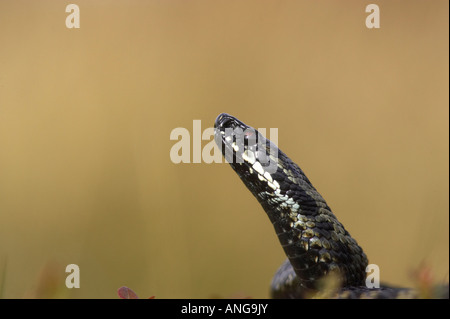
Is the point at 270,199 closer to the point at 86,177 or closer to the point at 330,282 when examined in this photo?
the point at 330,282

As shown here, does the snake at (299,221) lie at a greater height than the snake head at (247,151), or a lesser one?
lesser

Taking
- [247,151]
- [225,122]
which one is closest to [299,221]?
[247,151]

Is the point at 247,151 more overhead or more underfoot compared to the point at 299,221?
more overhead

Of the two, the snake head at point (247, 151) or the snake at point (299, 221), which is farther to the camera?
the snake head at point (247, 151)

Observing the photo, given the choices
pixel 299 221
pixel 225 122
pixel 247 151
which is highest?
pixel 225 122

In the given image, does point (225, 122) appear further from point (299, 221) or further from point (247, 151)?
point (299, 221)

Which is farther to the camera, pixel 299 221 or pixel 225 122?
pixel 225 122

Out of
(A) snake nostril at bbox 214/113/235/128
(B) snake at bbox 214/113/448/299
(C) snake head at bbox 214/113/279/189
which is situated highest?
(A) snake nostril at bbox 214/113/235/128

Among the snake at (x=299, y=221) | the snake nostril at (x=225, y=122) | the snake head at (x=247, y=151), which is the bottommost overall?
the snake at (x=299, y=221)
